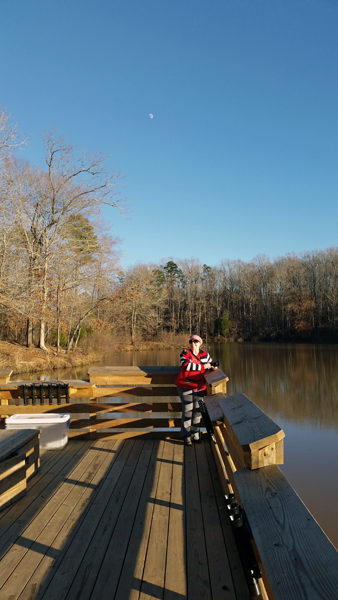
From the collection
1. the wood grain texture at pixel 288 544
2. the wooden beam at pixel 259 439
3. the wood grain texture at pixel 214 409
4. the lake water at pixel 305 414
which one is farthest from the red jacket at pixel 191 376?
the wood grain texture at pixel 288 544

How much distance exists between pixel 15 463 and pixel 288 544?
8.33ft

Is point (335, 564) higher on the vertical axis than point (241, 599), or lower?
higher

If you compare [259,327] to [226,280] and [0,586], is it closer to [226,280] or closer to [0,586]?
[226,280]

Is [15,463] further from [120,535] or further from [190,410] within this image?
[190,410]

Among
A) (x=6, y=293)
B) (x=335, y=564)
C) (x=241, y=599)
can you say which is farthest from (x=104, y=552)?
(x=6, y=293)

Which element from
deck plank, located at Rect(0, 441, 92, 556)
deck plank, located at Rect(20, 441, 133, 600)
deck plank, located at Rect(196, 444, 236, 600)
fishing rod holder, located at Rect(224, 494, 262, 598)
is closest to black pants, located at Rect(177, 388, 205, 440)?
deck plank, located at Rect(196, 444, 236, 600)

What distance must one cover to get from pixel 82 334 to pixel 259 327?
101 feet

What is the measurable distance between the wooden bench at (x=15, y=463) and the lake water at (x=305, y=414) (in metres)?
3.78

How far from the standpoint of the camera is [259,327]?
169ft

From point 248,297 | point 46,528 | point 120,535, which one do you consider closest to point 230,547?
point 120,535

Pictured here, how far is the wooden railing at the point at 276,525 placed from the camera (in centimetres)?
110

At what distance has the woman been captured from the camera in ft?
15.0

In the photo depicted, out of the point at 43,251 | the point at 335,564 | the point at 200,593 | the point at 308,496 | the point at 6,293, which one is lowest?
the point at 308,496

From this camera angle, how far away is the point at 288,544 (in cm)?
126
